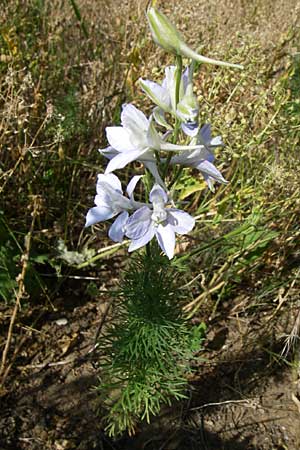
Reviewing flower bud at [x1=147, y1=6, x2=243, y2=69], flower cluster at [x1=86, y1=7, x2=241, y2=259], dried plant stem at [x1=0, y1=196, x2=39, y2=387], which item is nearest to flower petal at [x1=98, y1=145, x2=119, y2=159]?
flower cluster at [x1=86, y1=7, x2=241, y2=259]

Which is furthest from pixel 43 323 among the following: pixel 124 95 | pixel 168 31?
pixel 168 31

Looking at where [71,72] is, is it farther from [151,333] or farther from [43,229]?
[151,333]

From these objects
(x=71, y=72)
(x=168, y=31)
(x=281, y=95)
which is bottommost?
(x=71, y=72)

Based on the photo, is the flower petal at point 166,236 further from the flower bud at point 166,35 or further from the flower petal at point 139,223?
the flower bud at point 166,35

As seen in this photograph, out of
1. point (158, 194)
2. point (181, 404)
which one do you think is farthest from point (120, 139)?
point (181, 404)

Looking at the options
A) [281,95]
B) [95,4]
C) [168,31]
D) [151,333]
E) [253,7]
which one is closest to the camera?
[168,31]

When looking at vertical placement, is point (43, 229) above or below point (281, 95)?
below

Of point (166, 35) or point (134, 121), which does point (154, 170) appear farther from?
point (166, 35)

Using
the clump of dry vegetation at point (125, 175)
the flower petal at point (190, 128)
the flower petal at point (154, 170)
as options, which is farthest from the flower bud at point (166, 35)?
the clump of dry vegetation at point (125, 175)
